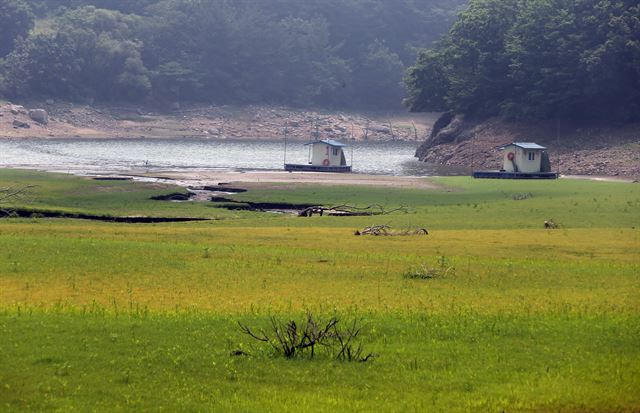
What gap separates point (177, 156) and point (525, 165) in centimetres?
5179

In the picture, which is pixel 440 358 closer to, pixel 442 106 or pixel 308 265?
pixel 308 265

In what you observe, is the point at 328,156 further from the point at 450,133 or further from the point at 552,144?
the point at 450,133

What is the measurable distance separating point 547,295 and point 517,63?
368ft

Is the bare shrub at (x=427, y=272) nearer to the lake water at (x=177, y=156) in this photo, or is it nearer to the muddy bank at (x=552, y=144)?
the lake water at (x=177, y=156)

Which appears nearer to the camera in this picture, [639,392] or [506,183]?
[639,392]

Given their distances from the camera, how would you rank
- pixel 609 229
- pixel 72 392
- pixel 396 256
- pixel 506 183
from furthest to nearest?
pixel 506 183 → pixel 609 229 → pixel 396 256 → pixel 72 392

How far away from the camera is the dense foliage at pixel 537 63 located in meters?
132

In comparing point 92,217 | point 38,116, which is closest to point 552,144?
point 92,217

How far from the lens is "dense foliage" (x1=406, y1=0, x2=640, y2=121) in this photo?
432 ft

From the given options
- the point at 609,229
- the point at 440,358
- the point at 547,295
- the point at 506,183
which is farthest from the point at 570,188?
the point at 440,358

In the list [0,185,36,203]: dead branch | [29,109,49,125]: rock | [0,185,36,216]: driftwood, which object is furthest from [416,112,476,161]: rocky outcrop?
[0,185,36,216]: driftwood

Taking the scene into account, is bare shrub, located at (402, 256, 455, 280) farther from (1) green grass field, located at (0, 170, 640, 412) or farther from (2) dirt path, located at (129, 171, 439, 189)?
(2) dirt path, located at (129, 171, 439, 189)

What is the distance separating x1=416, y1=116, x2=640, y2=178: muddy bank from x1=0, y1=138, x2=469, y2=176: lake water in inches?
187

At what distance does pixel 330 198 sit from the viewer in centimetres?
7769
